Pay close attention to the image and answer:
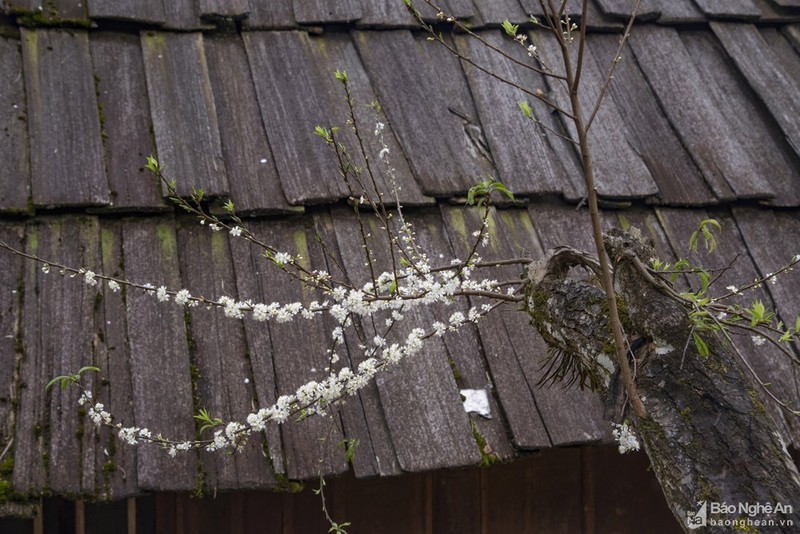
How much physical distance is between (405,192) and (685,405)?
1.50 metres

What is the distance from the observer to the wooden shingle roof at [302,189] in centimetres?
238

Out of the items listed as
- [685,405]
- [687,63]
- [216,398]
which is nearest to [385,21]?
[687,63]

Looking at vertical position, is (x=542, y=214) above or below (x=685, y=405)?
above

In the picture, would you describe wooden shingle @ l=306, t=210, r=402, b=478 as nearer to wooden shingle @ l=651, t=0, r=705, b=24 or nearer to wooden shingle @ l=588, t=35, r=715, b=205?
wooden shingle @ l=588, t=35, r=715, b=205

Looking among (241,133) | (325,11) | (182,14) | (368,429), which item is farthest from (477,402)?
(182,14)

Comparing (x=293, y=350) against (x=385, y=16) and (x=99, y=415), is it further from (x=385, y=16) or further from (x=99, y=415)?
(x=385, y=16)

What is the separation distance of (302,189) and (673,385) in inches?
60.6

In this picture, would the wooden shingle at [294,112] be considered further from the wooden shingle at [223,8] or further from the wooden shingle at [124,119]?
the wooden shingle at [124,119]

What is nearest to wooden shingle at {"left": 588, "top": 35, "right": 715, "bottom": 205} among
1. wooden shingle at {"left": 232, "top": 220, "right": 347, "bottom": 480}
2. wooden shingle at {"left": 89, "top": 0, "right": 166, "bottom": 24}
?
wooden shingle at {"left": 232, "top": 220, "right": 347, "bottom": 480}

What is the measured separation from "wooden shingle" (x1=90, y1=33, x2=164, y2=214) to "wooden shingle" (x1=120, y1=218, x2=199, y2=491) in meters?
0.10

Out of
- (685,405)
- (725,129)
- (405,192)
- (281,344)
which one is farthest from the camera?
(725,129)

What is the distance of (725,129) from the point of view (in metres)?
3.46

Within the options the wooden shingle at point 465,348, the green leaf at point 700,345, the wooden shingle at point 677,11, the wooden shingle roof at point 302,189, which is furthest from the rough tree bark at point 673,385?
the wooden shingle at point 677,11

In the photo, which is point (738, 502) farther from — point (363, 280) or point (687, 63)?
point (687, 63)
